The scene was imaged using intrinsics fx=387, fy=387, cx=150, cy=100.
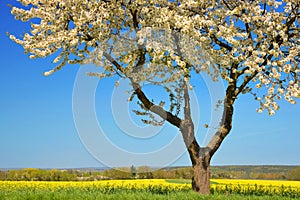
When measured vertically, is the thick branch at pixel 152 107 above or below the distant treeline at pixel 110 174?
above

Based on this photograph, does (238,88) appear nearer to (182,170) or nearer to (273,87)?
(273,87)

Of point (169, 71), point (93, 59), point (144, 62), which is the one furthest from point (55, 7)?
point (169, 71)

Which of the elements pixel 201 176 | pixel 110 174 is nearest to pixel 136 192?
pixel 201 176

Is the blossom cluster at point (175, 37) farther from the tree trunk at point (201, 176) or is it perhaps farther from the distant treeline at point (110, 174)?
the distant treeline at point (110, 174)

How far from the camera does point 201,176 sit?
13.9m

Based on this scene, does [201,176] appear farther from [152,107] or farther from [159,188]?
[152,107]

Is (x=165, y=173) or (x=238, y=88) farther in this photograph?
(x=165, y=173)

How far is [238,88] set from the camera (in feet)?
46.7

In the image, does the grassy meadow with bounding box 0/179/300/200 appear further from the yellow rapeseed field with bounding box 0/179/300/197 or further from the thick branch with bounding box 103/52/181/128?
the thick branch with bounding box 103/52/181/128

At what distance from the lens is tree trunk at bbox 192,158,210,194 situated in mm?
13766

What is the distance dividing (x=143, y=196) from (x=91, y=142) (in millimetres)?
3586

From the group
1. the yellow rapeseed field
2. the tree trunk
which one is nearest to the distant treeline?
the yellow rapeseed field

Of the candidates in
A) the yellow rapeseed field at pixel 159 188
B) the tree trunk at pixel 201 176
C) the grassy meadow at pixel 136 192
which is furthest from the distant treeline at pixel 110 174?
the tree trunk at pixel 201 176

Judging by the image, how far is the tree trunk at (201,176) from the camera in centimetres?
1377
